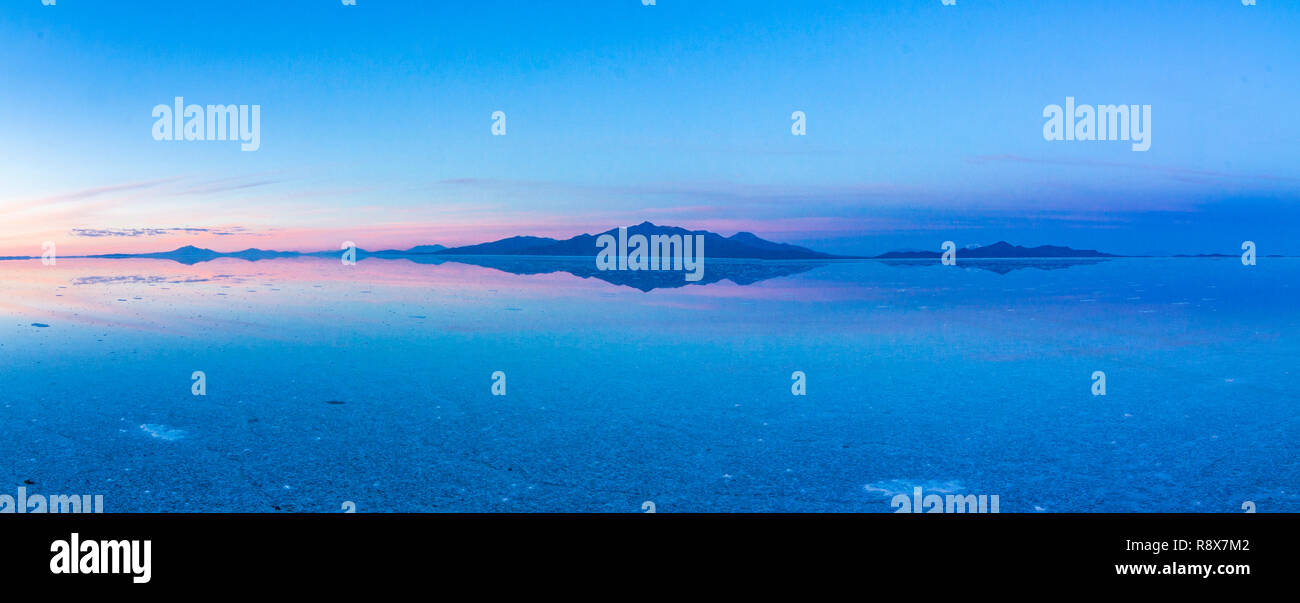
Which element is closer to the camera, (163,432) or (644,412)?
(163,432)

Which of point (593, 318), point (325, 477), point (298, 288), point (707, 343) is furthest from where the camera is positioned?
point (298, 288)

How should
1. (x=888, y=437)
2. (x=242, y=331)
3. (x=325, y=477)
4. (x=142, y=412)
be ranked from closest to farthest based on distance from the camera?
(x=325, y=477) < (x=888, y=437) < (x=142, y=412) < (x=242, y=331)

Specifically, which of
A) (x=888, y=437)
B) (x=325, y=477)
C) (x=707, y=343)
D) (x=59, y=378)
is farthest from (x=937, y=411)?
(x=59, y=378)

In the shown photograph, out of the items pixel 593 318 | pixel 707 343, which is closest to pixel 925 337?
pixel 707 343

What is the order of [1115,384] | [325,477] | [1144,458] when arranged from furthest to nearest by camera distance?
[1115,384] → [1144,458] → [325,477]

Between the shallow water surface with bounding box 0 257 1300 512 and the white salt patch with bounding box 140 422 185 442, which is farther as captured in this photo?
the white salt patch with bounding box 140 422 185 442

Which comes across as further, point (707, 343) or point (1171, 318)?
point (1171, 318)

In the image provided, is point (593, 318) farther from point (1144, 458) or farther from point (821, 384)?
point (1144, 458)

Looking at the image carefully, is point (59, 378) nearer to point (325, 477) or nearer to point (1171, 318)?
point (325, 477)

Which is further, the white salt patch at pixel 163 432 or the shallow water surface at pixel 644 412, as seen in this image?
the white salt patch at pixel 163 432
